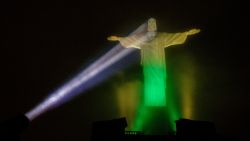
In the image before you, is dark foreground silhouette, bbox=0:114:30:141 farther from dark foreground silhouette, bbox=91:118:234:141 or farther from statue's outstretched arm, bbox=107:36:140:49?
statue's outstretched arm, bbox=107:36:140:49

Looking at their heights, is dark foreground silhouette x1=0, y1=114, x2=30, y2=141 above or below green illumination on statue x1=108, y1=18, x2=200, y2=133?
below

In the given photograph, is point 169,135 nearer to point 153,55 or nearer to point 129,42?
point 153,55

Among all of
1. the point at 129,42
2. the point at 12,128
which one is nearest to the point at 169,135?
the point at 129,42

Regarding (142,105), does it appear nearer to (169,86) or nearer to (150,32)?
(169,86)

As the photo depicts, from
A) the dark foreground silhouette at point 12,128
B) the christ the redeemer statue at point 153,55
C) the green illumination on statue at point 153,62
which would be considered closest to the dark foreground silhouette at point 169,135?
the green illumination on statue at point 153,62

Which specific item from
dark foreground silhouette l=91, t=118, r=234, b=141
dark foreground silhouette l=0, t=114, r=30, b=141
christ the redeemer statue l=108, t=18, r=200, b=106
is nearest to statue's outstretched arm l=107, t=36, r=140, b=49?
christ the redeemer statue l=108, t=18, r=200, b=106

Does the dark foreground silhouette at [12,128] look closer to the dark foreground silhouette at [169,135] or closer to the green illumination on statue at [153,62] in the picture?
the dark foreground silhouette at [169,135]

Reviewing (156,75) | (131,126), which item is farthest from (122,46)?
(131,126)

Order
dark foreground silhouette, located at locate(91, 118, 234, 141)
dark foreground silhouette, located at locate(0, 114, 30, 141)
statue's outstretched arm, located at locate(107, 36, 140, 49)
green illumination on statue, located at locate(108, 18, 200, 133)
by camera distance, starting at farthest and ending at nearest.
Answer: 1. statue's outstretched arm, located at locate(107, 36, 140, 49)
2. green illumination on statue, located at locate(108, 18, 200, 133)
3. dark foreground silhouette, located at locate(91, 118, 234, 141)
4. dark foreground silhouette, located at locate(0, 114, 30, 141)
